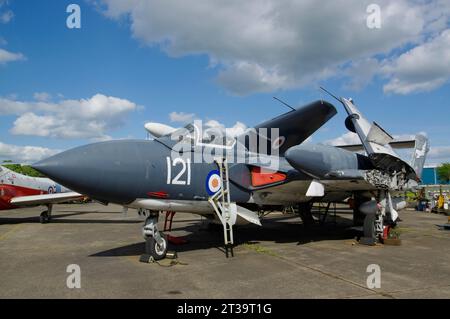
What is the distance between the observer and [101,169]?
6.17 meters

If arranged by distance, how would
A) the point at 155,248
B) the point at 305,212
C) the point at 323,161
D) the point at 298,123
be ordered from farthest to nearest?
the point at 305,212, the point at 298,123, the point at 323,161, the point at 155,248

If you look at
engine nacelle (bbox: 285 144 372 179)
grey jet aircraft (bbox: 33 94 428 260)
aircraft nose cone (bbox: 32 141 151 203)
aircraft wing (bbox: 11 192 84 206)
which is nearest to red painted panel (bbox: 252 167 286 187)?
grey jet aircraft (bbox: 33 94 428 260)

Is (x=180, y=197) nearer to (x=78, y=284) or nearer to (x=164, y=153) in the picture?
(x=164, y=153)

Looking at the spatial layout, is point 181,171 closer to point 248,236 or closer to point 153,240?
point 153,240

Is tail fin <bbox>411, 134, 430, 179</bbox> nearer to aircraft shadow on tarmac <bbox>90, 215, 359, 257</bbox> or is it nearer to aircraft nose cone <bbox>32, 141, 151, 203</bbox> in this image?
aircraft shadow on tarmac <bbox>90, 215, 359, 257</bbox>

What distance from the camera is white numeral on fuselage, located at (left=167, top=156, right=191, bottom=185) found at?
23.3 ft

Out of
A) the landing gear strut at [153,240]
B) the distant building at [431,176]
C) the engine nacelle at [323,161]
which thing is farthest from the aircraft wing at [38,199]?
the distant building at [431,176]

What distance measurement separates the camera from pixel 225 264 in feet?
22.6

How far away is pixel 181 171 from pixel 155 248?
159 centimetres

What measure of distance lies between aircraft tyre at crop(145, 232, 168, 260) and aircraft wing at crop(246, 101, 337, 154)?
4.16 m

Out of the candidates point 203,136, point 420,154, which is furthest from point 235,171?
point 420,154

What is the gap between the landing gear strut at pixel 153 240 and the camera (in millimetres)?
7156

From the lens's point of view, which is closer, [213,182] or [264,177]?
[213,182]
